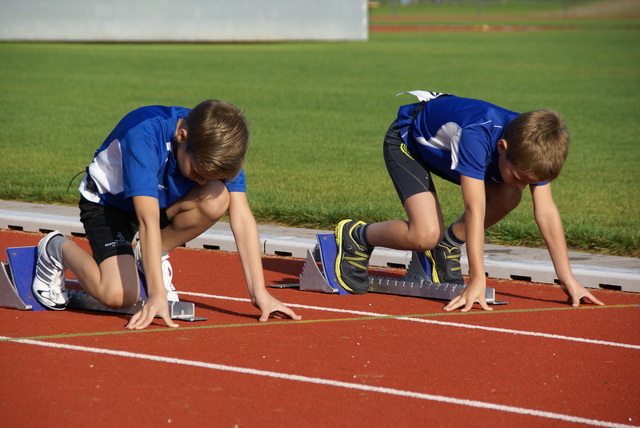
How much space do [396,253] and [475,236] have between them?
5.30 feet

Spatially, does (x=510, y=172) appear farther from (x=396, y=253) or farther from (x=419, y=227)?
(x=396, y=253)

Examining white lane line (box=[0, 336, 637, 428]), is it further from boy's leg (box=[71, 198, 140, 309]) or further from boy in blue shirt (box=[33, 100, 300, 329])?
boy's leg (box=[71, 198, 140, 309])

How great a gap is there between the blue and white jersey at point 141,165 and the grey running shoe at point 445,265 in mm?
1415

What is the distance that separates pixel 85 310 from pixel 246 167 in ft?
17.9

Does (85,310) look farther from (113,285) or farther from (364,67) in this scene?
(364,67)

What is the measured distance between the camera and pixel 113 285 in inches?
193

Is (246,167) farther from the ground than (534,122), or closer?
closer

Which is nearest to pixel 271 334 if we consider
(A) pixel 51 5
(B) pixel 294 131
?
(B) pixel 294 131

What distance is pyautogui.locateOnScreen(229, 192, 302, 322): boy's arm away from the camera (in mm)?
4930

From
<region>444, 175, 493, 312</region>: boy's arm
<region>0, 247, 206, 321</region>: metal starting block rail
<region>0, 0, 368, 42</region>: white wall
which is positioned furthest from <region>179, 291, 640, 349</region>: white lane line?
<region>0, 0, 368, 42</region>: white wall

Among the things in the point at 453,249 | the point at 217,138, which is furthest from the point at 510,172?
the point at 217,138

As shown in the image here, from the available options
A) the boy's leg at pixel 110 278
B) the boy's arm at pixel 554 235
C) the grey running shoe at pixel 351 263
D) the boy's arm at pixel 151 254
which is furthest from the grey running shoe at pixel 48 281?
the boy's arm at pixel 554 235

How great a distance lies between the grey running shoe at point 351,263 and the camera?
5848mm

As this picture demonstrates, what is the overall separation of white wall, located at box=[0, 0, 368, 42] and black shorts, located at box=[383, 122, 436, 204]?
29516 millimetres
